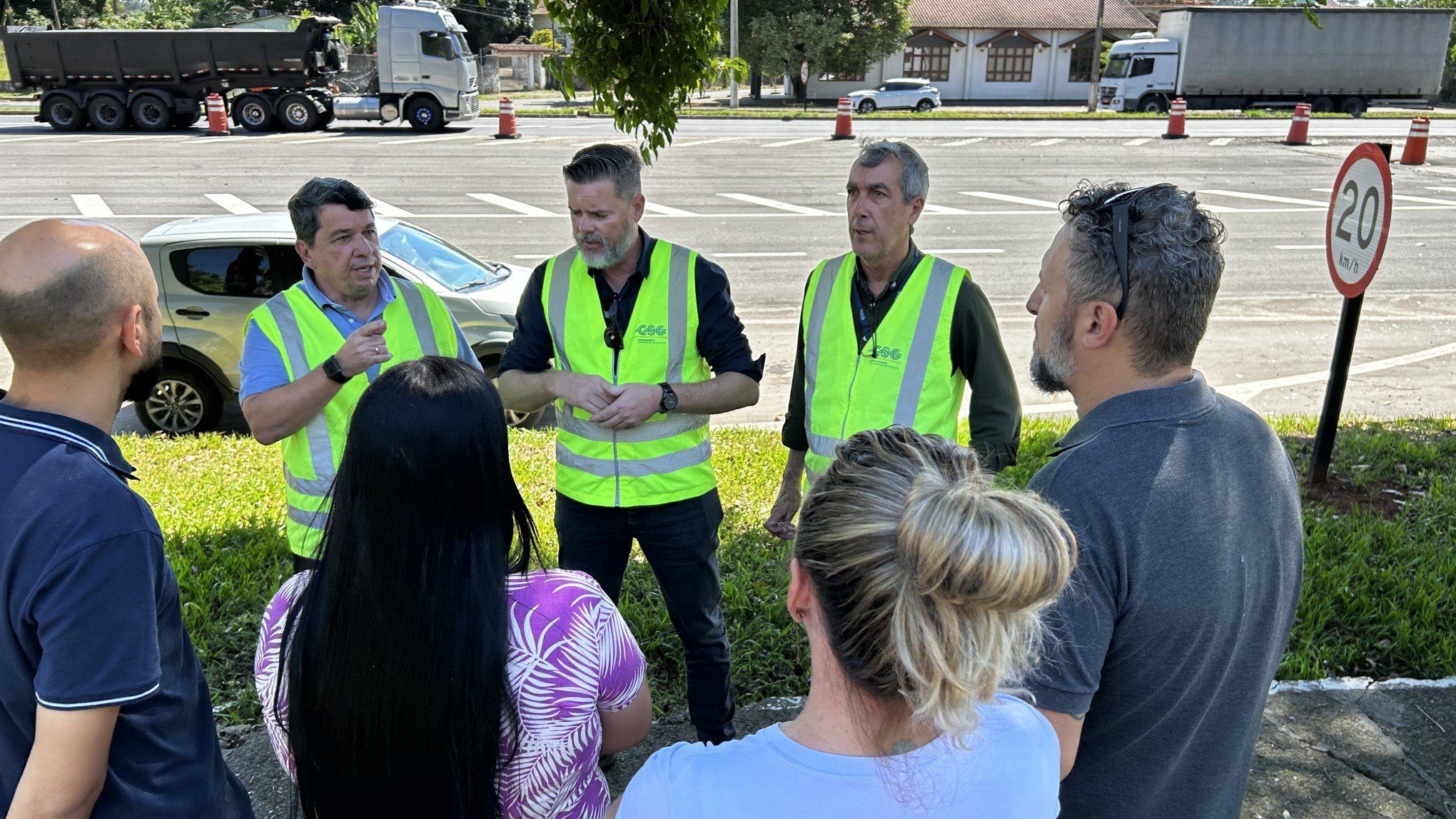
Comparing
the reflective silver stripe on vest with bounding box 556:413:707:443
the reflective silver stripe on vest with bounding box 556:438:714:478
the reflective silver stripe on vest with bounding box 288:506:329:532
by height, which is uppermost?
the reflective silver stripe on vest with bounding box 556:413:707:443

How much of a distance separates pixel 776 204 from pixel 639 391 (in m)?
14.6

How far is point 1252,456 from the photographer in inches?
76.2

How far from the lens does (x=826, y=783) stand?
1.37 m

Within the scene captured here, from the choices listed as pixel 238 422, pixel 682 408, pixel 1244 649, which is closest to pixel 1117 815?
pixel 1244 649

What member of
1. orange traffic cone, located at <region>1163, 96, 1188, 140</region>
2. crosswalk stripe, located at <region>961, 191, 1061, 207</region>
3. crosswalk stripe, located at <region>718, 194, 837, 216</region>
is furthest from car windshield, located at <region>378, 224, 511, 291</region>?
orange traffic cone, located at <region>1163, 96, 1188, 140</region>

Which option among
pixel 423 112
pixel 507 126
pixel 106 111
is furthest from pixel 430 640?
pixel 106 111

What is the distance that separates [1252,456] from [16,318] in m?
2.25

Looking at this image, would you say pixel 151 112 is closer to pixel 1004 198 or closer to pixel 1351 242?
pixel 1004 198

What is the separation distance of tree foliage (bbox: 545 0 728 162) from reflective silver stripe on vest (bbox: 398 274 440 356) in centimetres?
98

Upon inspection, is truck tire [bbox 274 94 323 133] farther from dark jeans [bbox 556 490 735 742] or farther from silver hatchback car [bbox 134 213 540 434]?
dark jeans [bbox 556 490 735 742]

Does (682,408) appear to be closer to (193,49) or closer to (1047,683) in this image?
(1047,683)

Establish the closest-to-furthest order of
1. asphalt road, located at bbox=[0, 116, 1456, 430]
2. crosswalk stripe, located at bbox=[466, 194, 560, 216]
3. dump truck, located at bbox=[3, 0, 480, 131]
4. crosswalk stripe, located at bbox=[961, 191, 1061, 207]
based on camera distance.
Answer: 1. asphalt road, located at bbox=[0, 116, 1456, 430]
2. crosswalk stripe, located at bbox=[466, 194, 560, 216]
3. crosswalk stripe, located at bbox=[961, 191, 1061, 207]
4. dump truck, located at bbox=[3, 0, 480, 131]

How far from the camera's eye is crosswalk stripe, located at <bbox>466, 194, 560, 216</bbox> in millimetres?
16672

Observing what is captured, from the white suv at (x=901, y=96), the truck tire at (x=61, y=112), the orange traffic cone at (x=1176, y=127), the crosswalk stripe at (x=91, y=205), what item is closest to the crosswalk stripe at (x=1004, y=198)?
the orange traffic cone at (x=1176, y=127)
